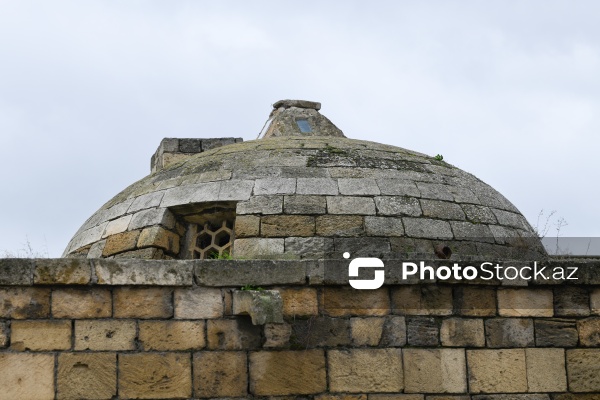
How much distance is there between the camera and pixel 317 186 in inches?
380

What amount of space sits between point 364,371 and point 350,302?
21.6 inches

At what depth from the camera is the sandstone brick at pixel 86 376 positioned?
680cm

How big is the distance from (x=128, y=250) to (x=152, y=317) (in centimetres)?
282

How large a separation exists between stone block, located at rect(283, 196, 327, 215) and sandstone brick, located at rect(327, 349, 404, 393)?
2.48 meters

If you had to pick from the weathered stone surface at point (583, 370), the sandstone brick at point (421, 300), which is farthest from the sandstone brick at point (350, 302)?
the weathered stone surface at point (583, 370)

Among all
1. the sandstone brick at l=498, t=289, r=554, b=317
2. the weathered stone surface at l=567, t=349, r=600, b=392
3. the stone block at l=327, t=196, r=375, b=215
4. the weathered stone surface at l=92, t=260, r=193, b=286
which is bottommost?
the weathered stone surface at l=567, t=349, r=600, b=392

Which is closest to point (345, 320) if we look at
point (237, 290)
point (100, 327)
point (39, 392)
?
point (237, 290)

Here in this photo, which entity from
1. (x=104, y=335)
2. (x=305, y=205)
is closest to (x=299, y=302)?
(x=104, y=335)

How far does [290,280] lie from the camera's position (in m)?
7.11

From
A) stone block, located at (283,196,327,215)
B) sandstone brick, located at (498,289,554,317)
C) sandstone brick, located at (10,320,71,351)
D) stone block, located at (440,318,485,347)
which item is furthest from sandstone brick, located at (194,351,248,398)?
stone block, located at (283,196,327,215)

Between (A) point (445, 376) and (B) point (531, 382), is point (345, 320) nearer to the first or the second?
(A) point (445, 376)

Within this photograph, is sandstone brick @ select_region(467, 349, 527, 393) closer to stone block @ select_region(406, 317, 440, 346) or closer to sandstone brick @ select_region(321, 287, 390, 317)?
stone block @ select_region(406, 317, 440, 346)

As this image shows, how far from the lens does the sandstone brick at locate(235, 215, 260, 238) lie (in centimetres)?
917

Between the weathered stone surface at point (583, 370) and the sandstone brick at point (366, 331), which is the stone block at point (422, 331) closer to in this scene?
the sandstone brick at point (366, 331)
